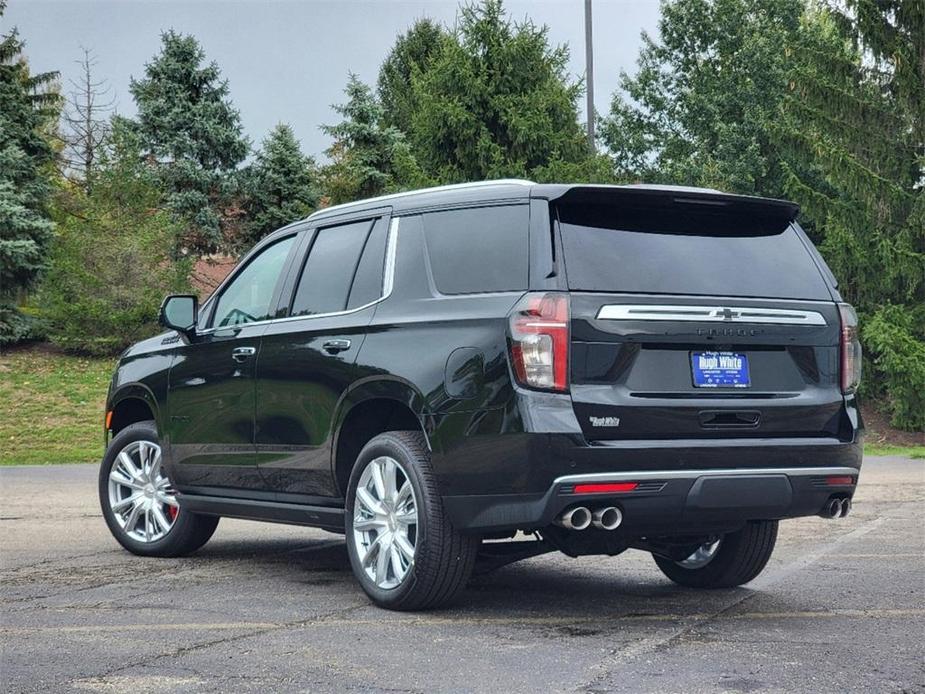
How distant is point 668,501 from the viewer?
5.71m

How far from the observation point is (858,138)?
2723 centimetres

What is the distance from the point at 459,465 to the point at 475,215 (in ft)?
4.03

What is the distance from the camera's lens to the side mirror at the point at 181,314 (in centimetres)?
805

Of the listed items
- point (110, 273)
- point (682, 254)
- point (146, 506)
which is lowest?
point (146, 506)

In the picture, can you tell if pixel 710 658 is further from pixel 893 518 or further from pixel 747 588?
pixel 893 518

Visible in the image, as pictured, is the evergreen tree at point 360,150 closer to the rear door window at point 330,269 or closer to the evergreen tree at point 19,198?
the evergreen tree at point 19,198

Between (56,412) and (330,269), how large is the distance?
18.2 metres

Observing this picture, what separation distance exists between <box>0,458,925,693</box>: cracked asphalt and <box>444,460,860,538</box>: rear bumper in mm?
470

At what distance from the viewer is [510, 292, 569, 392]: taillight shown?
568 cm

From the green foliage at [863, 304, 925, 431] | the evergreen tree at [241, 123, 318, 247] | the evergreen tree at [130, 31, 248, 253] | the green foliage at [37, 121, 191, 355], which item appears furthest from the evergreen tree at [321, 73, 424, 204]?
the green foliage at [863, 304, 925, 431]

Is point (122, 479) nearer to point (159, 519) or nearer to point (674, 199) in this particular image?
point (159, 519)

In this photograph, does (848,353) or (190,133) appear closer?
(848,353)

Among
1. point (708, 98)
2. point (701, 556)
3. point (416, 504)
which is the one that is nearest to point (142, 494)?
point (416, 504)

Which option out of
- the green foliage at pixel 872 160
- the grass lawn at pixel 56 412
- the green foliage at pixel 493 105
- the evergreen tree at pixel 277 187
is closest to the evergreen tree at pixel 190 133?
the evergreen tree at pixel 277 187
